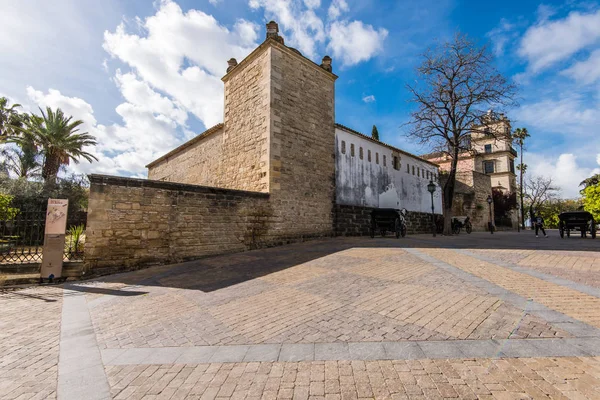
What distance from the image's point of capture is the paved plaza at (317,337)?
6.71 ft

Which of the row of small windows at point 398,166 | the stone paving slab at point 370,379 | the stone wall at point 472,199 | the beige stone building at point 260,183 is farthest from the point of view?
the stone wall at point 472,199

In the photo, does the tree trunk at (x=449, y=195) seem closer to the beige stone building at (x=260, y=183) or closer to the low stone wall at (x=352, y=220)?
the beige stone building at (x=260, y=183)

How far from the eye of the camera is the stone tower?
1119cm

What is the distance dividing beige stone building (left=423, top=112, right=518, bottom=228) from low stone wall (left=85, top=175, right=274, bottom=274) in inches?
579

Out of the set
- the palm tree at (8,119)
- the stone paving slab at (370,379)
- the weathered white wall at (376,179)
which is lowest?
the stone paving slab at (370,379)

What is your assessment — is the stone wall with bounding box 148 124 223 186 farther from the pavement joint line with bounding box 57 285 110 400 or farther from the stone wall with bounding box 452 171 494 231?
the stone wall with bounding box 452 171 494 231

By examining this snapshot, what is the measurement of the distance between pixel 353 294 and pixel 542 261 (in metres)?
5.28

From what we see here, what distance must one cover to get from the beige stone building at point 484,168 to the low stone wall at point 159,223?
1471cm

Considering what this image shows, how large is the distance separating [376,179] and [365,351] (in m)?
14.7

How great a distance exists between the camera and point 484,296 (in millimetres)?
3875

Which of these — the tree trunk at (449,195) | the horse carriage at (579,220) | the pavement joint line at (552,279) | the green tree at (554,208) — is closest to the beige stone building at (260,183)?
the tree trunk at (449,195)

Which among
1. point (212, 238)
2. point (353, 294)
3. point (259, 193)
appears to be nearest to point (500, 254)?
point (353, 294)

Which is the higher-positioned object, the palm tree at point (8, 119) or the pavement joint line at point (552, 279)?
the palm tree at point (8, 119)

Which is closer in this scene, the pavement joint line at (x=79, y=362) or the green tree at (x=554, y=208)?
the pavement joint line at (x=79, y=362)
